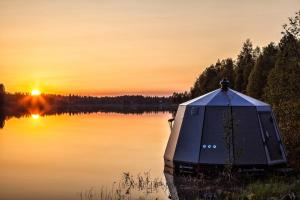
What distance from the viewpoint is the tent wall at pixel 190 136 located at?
21.8 meters

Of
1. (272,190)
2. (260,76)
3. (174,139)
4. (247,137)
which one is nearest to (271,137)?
(247,137)

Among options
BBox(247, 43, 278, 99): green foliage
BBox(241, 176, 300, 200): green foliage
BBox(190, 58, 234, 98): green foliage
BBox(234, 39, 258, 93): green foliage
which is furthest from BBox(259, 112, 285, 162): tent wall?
BBox(190, 58, 234, 98): green foliage

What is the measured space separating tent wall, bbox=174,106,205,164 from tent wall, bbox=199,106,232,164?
9.8 inches

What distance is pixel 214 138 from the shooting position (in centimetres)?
2175

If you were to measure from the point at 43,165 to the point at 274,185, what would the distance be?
15.4 meters

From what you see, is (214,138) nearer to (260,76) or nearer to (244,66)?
(260,76)

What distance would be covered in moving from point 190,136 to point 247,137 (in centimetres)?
259

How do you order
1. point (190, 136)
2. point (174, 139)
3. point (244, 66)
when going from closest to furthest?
point (190, 136) → point (174, 139) → point (244, 66)

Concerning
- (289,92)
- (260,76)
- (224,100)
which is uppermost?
(260,76)

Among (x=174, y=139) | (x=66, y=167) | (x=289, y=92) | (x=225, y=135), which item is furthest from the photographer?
(x=289, y=92)

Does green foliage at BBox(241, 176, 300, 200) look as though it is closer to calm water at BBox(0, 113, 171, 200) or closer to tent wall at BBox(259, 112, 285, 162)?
tent wall at BBox(259, 112, 285, 162)

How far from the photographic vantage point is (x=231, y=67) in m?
107

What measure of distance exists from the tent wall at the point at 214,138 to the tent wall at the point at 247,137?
17.8 inches

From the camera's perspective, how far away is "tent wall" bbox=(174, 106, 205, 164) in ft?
71.6
